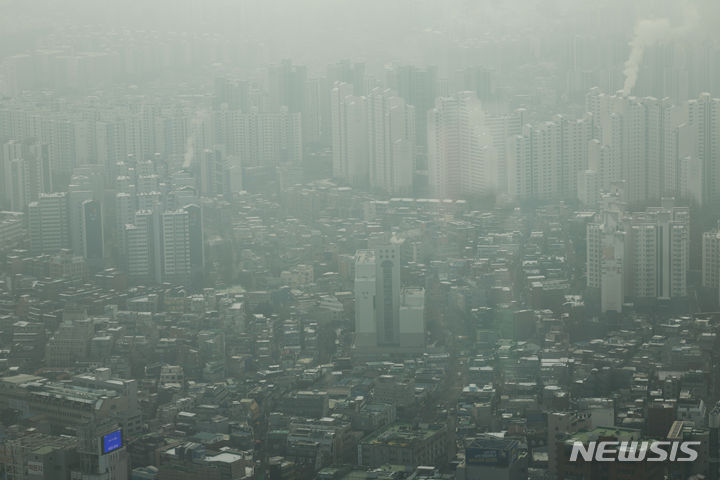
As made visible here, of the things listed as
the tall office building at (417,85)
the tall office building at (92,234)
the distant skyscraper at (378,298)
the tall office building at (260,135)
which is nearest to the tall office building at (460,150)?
the tall office building at (417,85)

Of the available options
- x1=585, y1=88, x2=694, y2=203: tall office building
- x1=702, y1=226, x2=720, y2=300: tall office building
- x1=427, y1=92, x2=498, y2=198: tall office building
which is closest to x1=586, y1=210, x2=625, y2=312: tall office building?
x1=702, y1=226, x2=720, y2=300: tall office building

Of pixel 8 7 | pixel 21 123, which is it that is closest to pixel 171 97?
pixel 21 123

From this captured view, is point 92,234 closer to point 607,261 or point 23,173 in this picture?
point 23,173

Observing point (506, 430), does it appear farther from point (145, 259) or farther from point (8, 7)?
point (8, 7)

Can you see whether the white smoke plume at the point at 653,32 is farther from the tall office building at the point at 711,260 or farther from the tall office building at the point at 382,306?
the tall office building at the point at 382,306

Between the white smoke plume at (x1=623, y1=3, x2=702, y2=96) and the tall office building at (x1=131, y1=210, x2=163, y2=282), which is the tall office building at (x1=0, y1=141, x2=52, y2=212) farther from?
the white smoke plume at (x1=623, y1=3, x2=702, y2=96)

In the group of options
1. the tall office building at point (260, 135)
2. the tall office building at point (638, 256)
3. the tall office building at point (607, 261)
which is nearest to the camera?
the tall office building at point (607, 261)

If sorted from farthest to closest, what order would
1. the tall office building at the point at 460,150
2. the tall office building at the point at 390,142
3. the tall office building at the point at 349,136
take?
the tall office building at the point at 349,136
the tall office building at the point at 390,142
the tall office building at the point at 460,150
